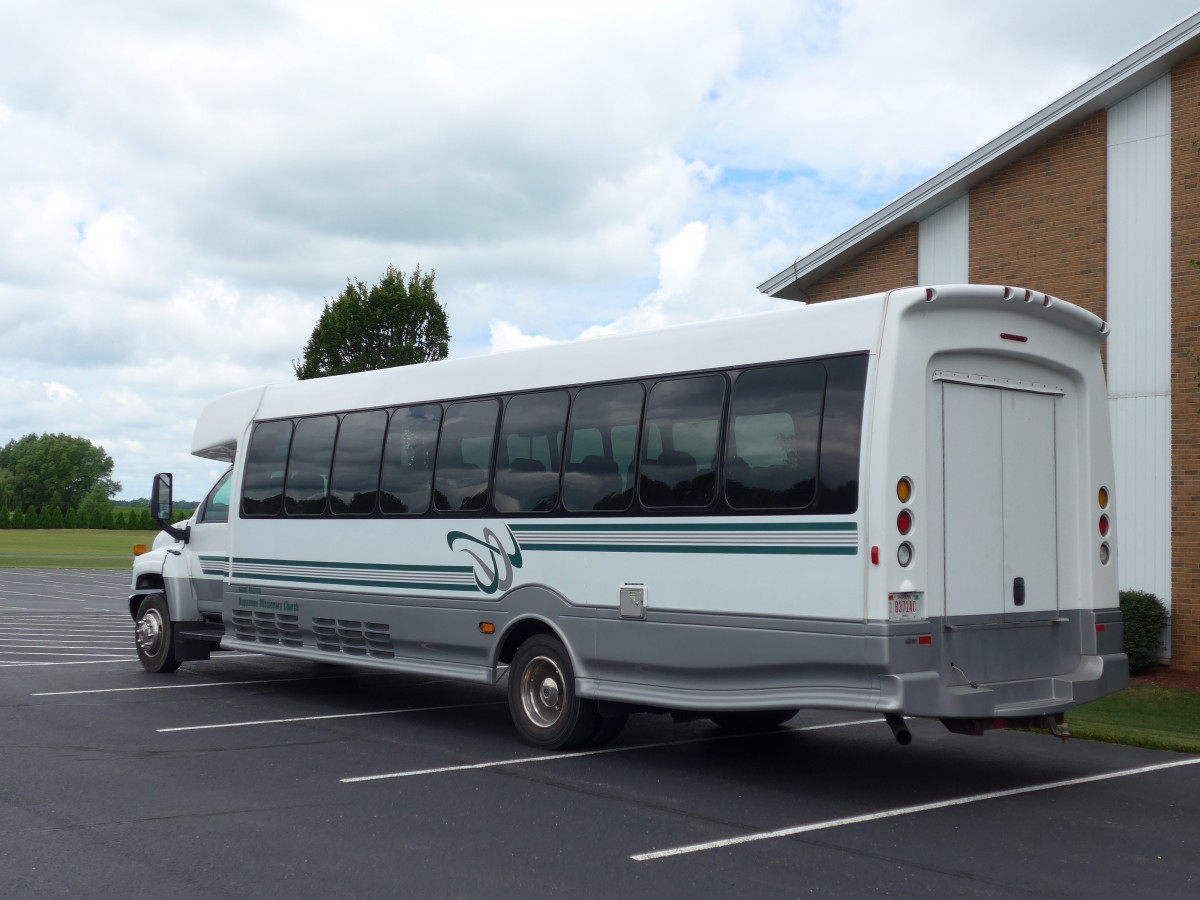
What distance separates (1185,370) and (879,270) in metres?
5.03

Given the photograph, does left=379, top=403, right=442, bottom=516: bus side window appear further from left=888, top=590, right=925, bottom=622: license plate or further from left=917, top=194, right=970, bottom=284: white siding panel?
left=917, top=194, right=970, bottom=284: white siding panel

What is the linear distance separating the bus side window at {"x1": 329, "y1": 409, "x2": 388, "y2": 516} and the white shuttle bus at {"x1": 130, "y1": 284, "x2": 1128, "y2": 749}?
9 cm

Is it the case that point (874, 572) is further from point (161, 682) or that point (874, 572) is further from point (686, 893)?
point (161, 682)

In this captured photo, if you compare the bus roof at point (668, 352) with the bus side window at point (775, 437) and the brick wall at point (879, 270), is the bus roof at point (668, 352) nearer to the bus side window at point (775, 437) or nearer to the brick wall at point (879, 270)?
the bus side window at point (775, 437)

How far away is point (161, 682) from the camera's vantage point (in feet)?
44.3

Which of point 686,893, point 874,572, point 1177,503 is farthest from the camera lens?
point 1177,503

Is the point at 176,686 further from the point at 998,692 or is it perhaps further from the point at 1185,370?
the point at 1185,370

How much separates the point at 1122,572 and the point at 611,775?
1031 cm

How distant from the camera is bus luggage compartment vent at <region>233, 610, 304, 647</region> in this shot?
1224 cm

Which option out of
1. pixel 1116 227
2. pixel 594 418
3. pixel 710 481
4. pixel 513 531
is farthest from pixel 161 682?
pixel 1116 227

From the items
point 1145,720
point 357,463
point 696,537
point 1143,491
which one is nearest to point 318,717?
point 357,463

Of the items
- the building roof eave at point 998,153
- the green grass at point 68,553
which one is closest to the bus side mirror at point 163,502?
the building roof eave at point 998,153

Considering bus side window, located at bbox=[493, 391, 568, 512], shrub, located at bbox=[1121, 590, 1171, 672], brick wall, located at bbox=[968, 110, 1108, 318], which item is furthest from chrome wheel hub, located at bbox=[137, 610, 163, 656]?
brick wall, located at bbox=[968, 110, 1108, 318]

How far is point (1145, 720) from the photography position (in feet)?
41.9
